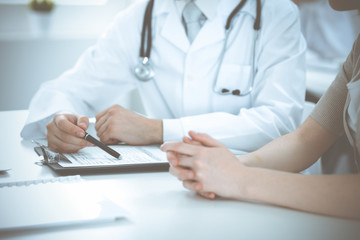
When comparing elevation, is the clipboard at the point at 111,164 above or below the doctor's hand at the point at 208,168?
below

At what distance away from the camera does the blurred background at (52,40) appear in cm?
260

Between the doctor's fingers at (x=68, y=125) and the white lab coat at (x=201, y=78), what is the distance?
15 cm

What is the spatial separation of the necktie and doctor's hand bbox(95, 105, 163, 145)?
40cm

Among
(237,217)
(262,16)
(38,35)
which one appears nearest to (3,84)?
(38,35)

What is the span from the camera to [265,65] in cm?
131

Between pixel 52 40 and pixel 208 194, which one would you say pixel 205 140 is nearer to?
pixel 208 194

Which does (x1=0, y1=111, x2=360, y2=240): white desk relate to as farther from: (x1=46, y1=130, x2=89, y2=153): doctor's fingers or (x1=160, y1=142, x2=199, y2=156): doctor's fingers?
(x1=46, y1=130, x2=89, y2=153): doctor's fingers

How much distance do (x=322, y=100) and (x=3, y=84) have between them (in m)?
2.17

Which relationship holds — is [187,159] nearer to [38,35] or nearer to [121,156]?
[121,156]

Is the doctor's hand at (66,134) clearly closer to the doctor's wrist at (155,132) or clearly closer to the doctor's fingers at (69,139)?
the doctor's fingers at (69,139)

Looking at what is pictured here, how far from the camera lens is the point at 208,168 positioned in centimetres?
75

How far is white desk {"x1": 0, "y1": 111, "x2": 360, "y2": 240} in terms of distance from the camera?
1.99 ft

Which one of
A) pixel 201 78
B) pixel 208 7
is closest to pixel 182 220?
pixel 201 78

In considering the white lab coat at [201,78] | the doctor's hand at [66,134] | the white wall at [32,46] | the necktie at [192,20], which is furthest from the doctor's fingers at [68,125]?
the white wall at [32,46]
